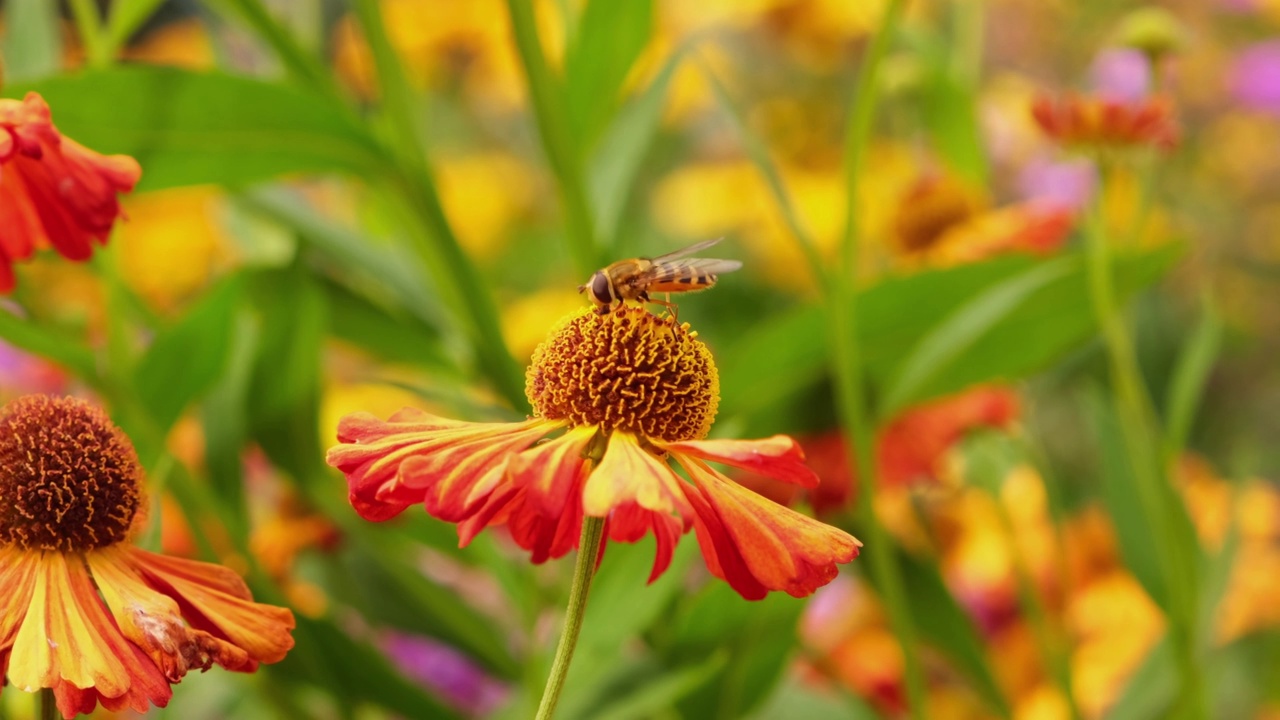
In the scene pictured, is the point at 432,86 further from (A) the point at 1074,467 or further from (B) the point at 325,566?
(B) the point at 325,566

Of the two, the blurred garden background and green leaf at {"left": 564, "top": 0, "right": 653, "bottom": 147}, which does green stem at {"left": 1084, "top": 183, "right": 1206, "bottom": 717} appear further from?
green leaf at {"left": 564, "top": 0, "right": 653, "bottom": 147}

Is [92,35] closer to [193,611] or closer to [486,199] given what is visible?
[193,611]

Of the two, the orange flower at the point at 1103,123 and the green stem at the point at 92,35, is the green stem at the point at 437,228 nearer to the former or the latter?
the green stem at the point at 92,35

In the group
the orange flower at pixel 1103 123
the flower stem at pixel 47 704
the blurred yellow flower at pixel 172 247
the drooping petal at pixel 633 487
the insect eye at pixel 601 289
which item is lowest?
the flower stem at pixel 47 704

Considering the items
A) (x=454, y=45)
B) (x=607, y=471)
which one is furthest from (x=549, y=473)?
(x=454, y=45)

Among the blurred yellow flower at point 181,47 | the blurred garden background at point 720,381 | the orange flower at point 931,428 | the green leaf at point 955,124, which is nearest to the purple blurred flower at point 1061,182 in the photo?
the blurred garden background at point 720,381

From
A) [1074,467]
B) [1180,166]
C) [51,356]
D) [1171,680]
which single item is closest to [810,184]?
[1074,467]

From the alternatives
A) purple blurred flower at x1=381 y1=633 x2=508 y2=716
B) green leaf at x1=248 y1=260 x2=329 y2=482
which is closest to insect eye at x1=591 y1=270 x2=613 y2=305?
green leaf at x1=248 y1=260 x2=329 y2=482
